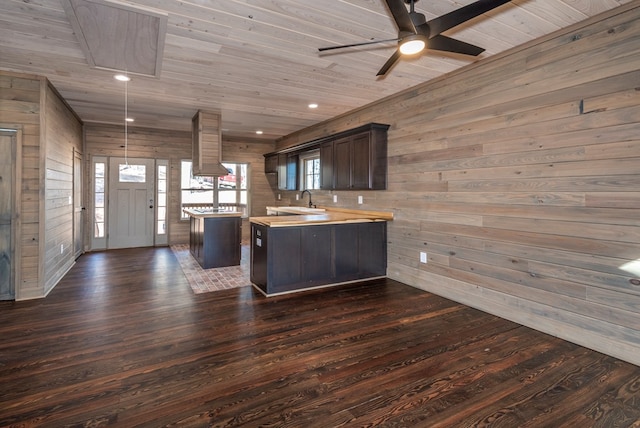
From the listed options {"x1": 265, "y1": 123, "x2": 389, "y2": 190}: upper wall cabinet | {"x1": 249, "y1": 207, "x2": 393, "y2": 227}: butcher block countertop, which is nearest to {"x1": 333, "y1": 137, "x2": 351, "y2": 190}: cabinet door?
{"x1": 265, "y1": 123, "x2": 389, "y2": 190}: upper wall cabinet

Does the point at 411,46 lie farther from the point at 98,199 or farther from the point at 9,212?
the point at 98,199

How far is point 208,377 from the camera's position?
7.20 feet

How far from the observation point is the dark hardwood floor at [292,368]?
1.84m

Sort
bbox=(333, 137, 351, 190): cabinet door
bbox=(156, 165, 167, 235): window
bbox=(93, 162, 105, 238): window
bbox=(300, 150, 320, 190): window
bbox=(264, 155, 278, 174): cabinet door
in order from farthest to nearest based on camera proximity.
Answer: bbox=(264, 155, 278, 174): cabinet door < bbox=(156, 165, 167, 235): window < bbox=(93, 162, 105, 238): window < bbox=(300, 150, 320, 190): window < bbox=(333, 137, 351, 190): cabinet door

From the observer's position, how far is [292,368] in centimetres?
231

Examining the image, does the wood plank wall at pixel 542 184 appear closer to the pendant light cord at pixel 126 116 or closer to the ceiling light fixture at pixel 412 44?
the ceiling light fixture at pixel 412 44

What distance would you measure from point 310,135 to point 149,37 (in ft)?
14.1

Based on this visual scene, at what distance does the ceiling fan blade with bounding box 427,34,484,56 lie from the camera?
2.33m

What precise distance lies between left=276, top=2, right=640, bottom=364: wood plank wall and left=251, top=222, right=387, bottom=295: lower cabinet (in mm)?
596

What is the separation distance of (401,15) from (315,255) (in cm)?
285

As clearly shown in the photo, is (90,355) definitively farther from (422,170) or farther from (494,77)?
(494,77)

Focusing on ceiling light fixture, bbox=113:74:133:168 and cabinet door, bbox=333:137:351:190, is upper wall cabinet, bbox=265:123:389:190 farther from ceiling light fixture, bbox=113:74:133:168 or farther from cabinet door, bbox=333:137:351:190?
ceiling light fixture, bbox=113:74:133:168

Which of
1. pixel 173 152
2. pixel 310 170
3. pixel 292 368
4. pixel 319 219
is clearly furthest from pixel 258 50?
pixel 173 152

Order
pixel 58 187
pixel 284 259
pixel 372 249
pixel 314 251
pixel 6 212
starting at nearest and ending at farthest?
pixel 6 212 < pixel 284 259 < pixel 314 251 < pixel 58 187 < pixel 372 249
